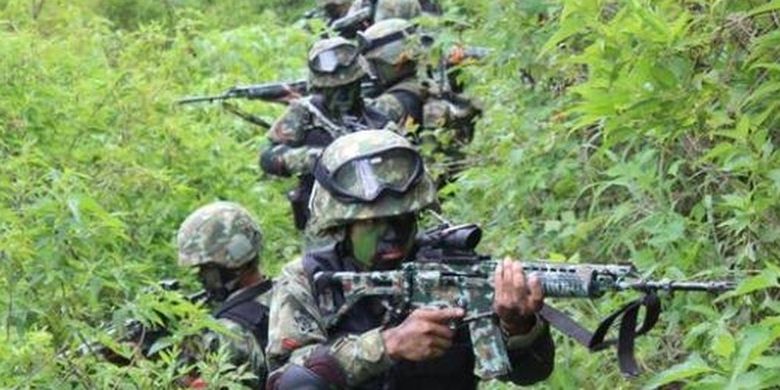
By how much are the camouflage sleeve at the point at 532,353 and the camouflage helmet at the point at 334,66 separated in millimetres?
4627

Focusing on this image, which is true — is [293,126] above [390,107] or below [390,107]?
above

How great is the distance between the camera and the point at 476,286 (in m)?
4.83

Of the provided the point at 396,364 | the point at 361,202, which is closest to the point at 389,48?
the point at 361,202

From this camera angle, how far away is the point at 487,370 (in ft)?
15.7

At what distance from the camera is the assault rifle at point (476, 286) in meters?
4.47

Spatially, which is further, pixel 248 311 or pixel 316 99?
pixel 316 99

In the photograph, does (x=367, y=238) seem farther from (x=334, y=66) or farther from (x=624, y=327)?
(x=334, y=66)

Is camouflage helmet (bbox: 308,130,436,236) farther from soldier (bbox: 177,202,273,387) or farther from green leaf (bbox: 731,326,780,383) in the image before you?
green leaf (bbox: 731,326,780,383)

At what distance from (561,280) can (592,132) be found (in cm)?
315

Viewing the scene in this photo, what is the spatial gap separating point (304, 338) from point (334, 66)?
14.5 ft

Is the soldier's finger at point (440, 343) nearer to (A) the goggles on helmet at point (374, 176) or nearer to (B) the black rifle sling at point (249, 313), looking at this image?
(A) the goggles on helmet at point (374, 176)

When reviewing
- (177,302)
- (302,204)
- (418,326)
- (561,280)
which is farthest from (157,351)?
(302,204)

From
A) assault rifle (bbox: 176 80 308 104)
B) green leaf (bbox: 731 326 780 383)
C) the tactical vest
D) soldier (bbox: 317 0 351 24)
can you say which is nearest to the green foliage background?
green leaf (bbox: 731 326 780 383)

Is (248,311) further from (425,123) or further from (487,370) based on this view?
(425,123)
